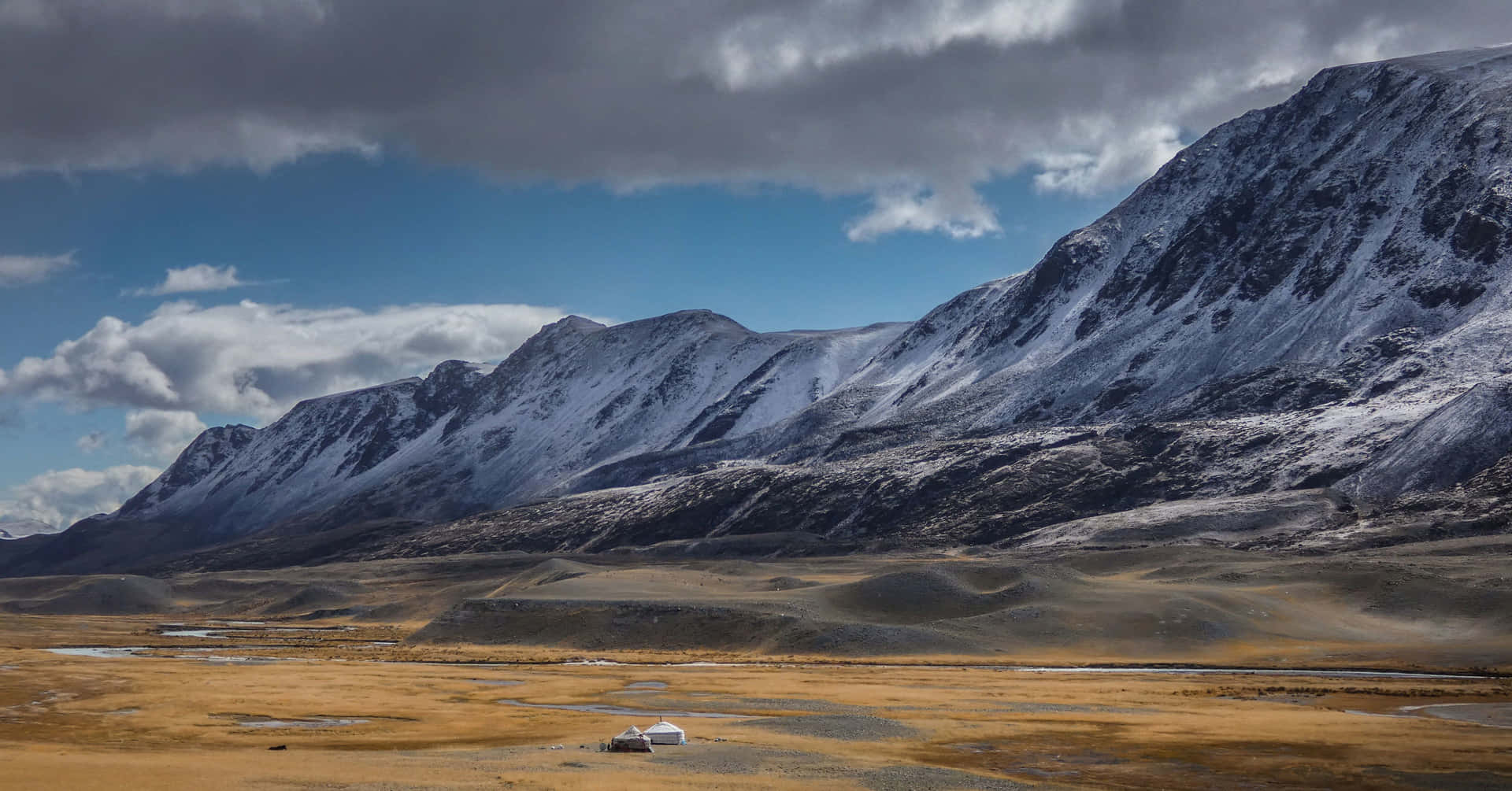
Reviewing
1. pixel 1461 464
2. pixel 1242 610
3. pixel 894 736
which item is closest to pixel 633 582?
pixel 1242 610

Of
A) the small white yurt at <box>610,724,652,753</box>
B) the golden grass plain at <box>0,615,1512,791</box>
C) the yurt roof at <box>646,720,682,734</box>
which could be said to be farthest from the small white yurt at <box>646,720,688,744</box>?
the small white yurt at <box>610,724,652,753</box>

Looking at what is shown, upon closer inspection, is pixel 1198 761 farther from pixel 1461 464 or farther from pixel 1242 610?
pixel 1461 464

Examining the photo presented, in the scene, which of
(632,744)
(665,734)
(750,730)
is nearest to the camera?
(632,744)

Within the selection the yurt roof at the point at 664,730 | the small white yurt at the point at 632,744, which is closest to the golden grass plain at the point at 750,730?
the small white yurt at the point at 632,744

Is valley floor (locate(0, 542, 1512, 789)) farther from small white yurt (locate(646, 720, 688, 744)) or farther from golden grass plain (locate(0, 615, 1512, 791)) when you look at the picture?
small white yurt (locate(646, 720, 688, 744))

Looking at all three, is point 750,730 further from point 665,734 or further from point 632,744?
point 632,744

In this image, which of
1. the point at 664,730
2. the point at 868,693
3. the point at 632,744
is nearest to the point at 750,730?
the point at 664,730
